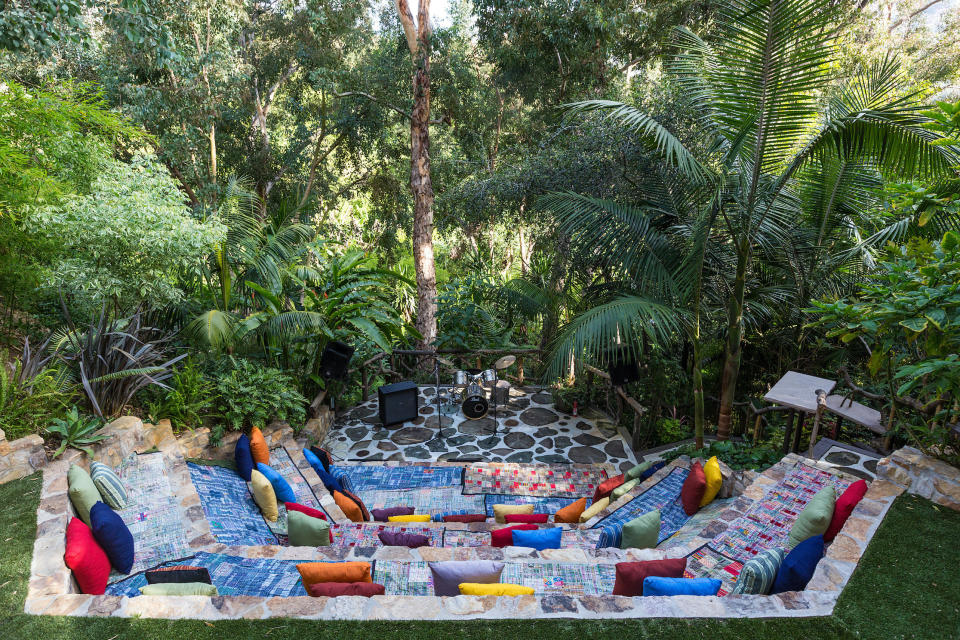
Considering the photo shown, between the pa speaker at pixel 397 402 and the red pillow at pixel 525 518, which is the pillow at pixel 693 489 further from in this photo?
the pa speaker at pixel 397 402

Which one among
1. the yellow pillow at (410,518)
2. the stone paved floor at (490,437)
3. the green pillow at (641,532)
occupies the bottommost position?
the stone paved floor at (490,437)

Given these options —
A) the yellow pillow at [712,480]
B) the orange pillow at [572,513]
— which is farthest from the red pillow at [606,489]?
the yellow pillow at [712,480]

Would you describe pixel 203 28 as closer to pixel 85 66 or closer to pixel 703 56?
pixel 85 66

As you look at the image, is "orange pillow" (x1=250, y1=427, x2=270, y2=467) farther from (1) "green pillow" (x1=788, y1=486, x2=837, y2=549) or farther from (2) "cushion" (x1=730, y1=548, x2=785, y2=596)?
(1) "green pillow" (x1=788, y1=486, x2=837, y2=549)

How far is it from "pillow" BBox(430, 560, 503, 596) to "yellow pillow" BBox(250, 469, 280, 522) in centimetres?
204

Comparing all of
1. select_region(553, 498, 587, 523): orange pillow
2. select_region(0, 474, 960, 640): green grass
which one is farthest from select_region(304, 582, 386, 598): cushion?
select_region(553, 498, 587, 523): orange pillow

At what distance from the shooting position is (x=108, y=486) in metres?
3.83

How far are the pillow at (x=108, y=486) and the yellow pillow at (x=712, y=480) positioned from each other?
4.57 meters

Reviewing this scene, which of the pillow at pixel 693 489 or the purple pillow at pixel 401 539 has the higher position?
the pillow at pixel 693 489

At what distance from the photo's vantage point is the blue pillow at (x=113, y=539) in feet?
10.7

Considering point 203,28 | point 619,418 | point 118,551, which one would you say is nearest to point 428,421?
point 619,418

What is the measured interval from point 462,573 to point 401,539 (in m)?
0.98

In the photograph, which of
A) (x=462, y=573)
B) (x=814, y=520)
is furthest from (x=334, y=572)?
(x=814, y=520)

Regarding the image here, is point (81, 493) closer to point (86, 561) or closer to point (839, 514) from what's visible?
point (86, 561)
